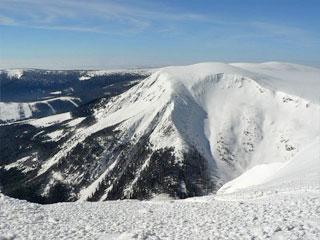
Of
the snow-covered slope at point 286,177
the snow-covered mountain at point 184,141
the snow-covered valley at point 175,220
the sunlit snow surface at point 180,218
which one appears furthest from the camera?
the snow-covered mountain at point 184,141

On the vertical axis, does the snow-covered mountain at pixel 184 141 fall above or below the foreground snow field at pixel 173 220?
below

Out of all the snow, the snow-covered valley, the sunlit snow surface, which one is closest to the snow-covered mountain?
the snow

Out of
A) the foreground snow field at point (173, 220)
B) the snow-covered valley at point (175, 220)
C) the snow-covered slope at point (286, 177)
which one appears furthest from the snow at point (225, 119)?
the foreground snow field at point (173, 220)

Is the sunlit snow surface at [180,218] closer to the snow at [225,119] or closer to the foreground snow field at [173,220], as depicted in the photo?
the foreground snow field at [173,220]

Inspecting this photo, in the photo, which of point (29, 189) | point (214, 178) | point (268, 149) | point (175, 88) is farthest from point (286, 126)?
point (29, 189)

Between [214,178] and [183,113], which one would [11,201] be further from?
[183,113]

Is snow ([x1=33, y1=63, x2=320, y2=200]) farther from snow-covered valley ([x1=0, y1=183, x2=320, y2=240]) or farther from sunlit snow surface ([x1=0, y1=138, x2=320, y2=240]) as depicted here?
snow-covered valley ([x1=0, y1=183, x2=320, y2=240])

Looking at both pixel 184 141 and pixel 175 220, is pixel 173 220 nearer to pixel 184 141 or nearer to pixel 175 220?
pixel 175 220
